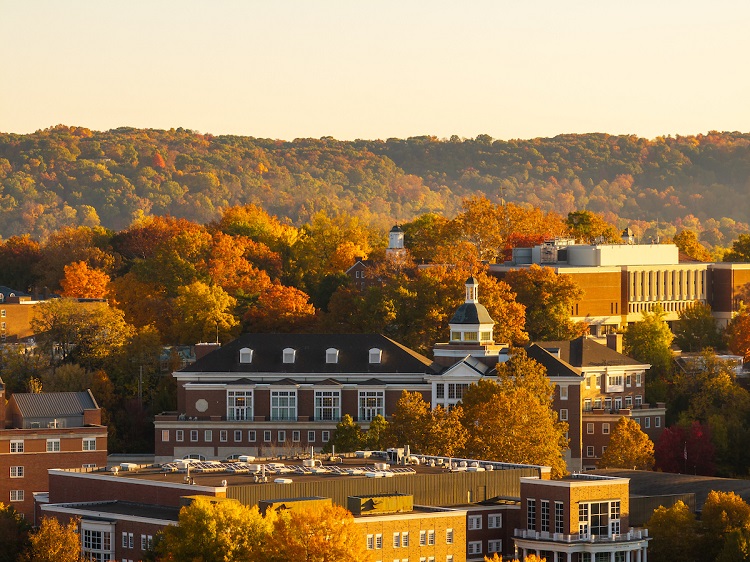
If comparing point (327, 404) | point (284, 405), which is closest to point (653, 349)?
point (327, 404)

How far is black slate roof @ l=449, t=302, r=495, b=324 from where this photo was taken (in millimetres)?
152500

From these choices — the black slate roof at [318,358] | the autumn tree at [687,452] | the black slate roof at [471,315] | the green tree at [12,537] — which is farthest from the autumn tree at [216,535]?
the black slate roof at [471,315]

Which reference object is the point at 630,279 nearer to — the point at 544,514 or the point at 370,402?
the point at 370,402

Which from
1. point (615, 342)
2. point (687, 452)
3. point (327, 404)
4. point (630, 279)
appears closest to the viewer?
point (687, 452)

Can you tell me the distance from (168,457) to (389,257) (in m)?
44.1

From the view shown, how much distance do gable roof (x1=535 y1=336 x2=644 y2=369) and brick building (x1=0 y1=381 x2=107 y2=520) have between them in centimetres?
3122

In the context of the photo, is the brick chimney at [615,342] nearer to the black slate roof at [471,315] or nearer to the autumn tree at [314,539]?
the black slate roof at [471,315]

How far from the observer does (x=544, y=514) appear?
106 m

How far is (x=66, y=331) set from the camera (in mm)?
164000

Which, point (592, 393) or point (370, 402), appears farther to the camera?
point (592, 393)

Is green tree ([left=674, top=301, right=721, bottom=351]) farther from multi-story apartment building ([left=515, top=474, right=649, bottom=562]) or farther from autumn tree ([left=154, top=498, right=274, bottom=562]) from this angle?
autumn tree ([left=154, top=498, right=274, bottom=562])

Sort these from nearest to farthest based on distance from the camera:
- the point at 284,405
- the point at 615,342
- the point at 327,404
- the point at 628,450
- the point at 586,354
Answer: the point at 628,450 → the point at 327,404 → the point at 284,405 → the point at 586,354 → the point at 615,342

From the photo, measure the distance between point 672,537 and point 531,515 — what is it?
7.53 meters

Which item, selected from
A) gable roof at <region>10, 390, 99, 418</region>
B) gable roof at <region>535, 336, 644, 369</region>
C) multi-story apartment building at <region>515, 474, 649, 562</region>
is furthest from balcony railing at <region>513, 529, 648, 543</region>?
gable roof at <region>535, 336, 644, 369</region>
